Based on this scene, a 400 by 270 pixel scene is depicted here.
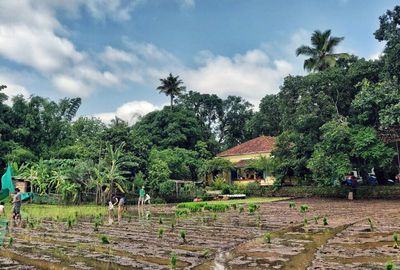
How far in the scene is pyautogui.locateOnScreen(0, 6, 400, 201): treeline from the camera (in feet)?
92.4

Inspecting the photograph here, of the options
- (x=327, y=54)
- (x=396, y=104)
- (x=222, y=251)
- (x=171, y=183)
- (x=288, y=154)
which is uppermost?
(x=327, y=54)

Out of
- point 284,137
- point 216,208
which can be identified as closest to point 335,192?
point 284,137

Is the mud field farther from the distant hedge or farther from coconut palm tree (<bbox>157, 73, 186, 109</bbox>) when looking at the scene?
coconut palm tree (<bbox>157, 73, 186, 109</bbox>)

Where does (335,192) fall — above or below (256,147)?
below

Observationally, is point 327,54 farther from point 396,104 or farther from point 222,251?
Answer: point 222,251

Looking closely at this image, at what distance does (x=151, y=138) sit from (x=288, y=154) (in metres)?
17.6

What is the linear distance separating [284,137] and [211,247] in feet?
83.2

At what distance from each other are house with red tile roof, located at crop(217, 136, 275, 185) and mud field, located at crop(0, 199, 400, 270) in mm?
28072

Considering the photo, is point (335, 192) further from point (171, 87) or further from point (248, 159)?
point (171, 87)

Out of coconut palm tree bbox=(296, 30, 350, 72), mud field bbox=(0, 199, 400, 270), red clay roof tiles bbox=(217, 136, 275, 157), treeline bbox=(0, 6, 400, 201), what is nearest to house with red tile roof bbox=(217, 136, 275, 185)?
red clay roof tiles bbox=(217, 136, 275, 157)

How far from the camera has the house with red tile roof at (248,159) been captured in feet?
142

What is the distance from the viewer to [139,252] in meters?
9.56

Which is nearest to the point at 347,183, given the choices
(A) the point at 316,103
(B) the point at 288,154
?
(B) the point at 288,154

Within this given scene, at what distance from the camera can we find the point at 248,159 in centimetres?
4412
